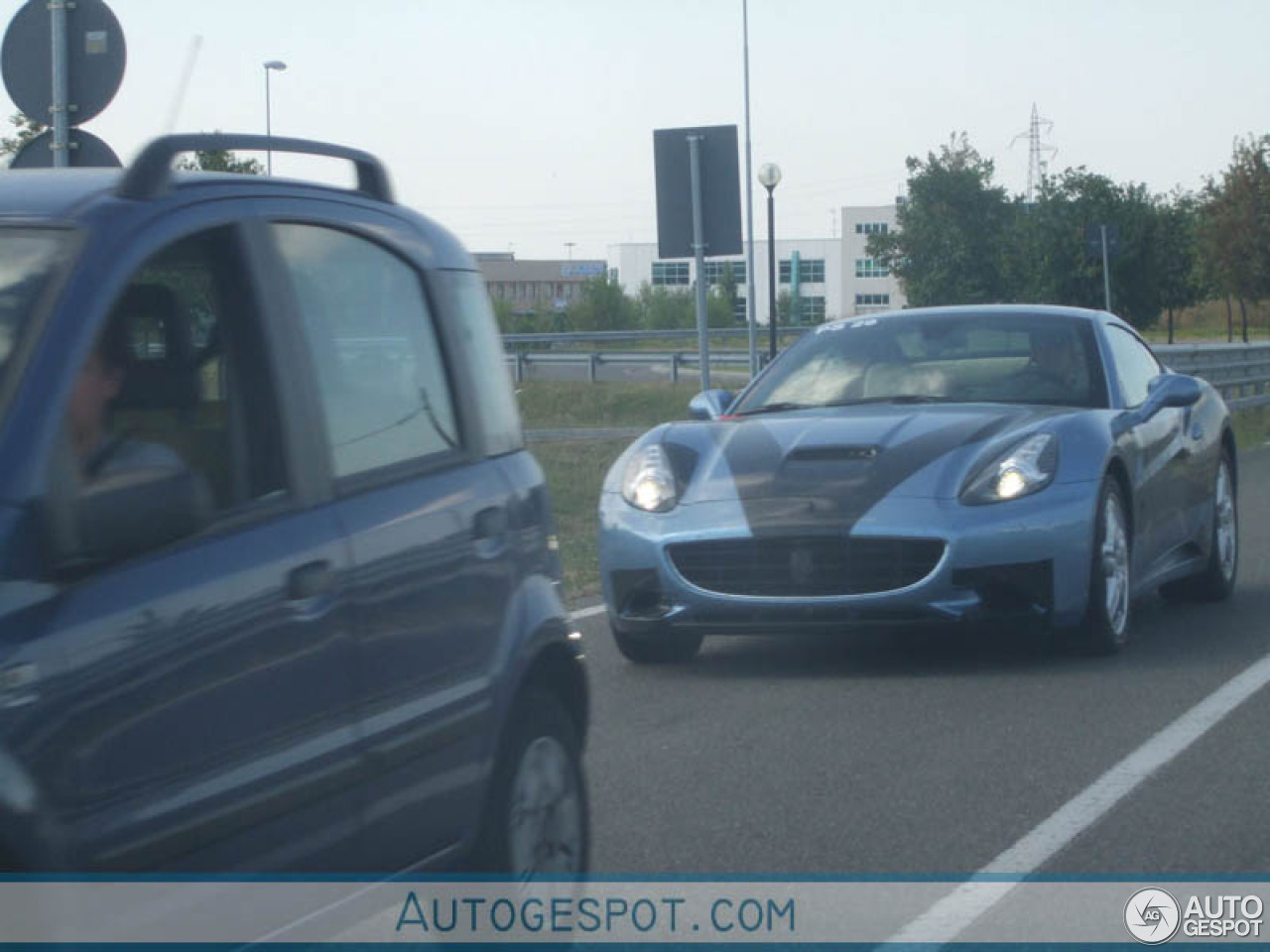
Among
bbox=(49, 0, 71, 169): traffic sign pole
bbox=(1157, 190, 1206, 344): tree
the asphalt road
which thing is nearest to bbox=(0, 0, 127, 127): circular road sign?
bbox=(49, 0, 71, 169): traffic sign pole

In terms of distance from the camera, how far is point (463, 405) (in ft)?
14.0

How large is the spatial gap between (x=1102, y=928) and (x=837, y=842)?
3.01 feet

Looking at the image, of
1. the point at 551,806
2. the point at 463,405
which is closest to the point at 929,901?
the point at 551,806

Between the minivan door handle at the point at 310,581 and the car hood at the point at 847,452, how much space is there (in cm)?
430

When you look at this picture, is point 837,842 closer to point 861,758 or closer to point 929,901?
point 929,901

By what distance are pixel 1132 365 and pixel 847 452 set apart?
203cm

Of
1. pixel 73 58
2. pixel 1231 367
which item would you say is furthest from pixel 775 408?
pixel 1231 367

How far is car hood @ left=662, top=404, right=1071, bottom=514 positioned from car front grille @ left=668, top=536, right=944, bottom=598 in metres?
0.17

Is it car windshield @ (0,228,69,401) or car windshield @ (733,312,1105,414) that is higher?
car windshield @ (0,228,69,401)

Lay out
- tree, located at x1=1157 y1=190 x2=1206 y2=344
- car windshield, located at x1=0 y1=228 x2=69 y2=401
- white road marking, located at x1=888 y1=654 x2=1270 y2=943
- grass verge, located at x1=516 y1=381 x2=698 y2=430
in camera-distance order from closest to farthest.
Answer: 1. car windshield, located at x1=0 y1=228 x2=69 y2=401
2. white road marking, located at x1=888 y1=654 x2=1270 y2=943
3. grass verge, located at x1=516 y1=381 x2=698 y2=430
4. tree, located at x1=1157 y1=190 x2=1206 y2=344

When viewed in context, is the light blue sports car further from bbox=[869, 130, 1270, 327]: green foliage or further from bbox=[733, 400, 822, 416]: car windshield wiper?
bbox=[869, 130, 1270, 327]: green foliage

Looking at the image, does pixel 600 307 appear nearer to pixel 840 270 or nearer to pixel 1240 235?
pixel 1240 235

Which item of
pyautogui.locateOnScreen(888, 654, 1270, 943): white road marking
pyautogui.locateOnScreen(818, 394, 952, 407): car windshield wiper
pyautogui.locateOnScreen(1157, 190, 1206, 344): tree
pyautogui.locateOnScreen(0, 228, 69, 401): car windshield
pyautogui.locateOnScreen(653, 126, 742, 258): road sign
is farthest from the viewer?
pyautogui.locateOnScreen(1157, 190, 1206, 344): tree

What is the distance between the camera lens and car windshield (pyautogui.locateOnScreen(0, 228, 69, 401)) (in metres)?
2.97
